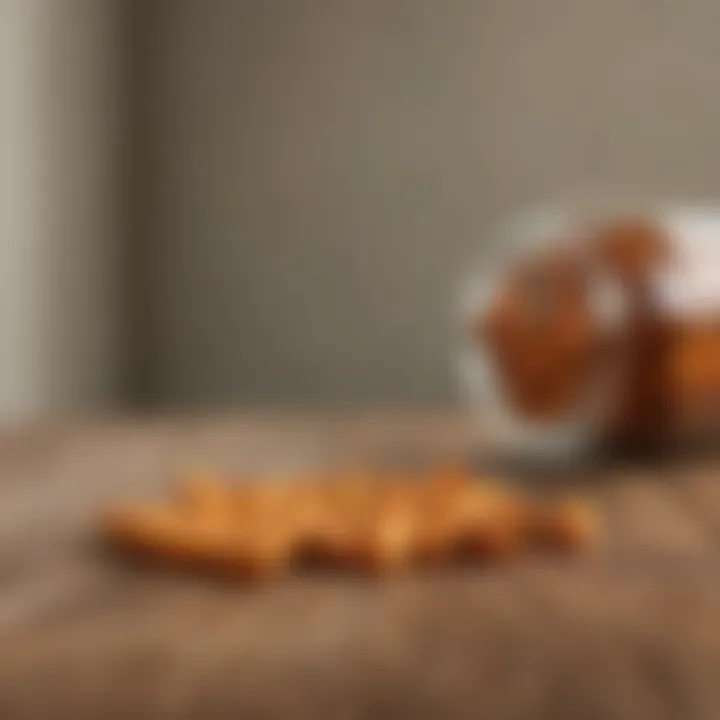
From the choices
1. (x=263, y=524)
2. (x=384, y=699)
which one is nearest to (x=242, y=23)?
(x=263, y=524)

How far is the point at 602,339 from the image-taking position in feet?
1.74

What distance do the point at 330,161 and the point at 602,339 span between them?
65cm

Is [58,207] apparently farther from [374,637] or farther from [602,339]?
[374,637]

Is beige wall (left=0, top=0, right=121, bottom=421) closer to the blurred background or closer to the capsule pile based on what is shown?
the blurred background

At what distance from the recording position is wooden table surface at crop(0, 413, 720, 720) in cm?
24

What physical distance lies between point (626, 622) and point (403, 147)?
0.90 metres

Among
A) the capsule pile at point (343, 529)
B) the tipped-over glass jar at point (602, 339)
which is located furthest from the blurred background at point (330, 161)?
the capsule pile at point (343, 529)

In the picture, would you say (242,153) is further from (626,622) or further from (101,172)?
(626,622)

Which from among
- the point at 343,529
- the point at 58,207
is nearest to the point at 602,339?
the point at 343,529

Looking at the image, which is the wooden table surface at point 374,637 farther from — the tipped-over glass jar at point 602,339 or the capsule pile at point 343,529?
the tipped-over glass jar at point 602,339

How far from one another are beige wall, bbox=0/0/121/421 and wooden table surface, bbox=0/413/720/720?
1.90ft

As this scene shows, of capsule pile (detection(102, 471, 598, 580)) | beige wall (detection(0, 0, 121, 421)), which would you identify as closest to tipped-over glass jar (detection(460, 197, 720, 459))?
capsule pile (detection(102, 471, 598, 580))

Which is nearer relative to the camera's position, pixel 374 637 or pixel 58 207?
pixel 374 637

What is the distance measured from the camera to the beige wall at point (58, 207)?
3.07 feet
